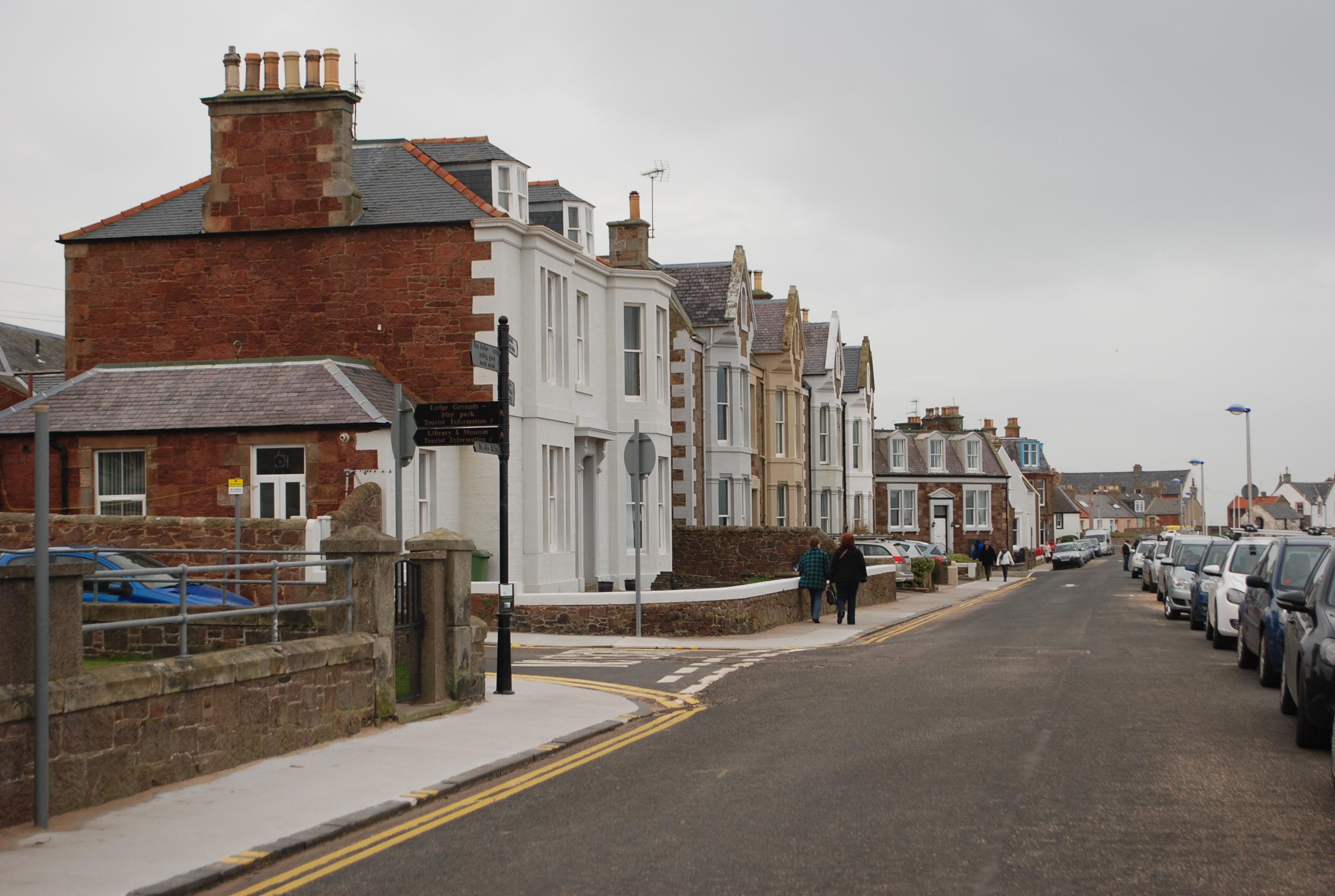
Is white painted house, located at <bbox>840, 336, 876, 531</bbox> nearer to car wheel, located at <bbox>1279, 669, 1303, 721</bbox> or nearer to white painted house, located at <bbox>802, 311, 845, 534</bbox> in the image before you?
white painted house, located at <bbox>802, 311, 845, 534</bbox>

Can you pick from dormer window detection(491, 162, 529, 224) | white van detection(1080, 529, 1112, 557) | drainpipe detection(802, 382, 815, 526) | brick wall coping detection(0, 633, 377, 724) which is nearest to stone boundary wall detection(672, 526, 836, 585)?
dormer window detection(491, 162, 529, 224)

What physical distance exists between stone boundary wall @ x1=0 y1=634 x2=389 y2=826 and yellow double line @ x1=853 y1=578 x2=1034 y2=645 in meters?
12.5

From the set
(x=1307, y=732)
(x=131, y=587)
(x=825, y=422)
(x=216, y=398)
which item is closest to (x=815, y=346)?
(x=825, y=422)

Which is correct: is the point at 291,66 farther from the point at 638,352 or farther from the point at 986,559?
the point at 986,559

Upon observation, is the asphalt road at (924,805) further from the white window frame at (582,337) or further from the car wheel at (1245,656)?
the white window frame at (582,337)

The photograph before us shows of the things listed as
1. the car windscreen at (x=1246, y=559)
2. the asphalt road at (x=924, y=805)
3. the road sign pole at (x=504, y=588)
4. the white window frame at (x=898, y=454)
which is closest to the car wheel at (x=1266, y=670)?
the asphalt road at (x=924, y=805)

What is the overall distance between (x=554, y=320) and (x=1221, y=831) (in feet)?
70.6

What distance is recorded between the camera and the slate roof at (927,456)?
79500 millimetres

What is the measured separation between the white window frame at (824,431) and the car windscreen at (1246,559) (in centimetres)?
3298

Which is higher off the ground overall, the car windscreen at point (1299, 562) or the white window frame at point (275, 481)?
the white window frame at point (275, 481)

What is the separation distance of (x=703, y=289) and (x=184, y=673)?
33.6 meters

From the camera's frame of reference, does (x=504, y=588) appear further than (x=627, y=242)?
No

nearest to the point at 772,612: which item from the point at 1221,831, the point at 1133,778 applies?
the point at 1133,778

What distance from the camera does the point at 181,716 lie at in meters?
9.67
